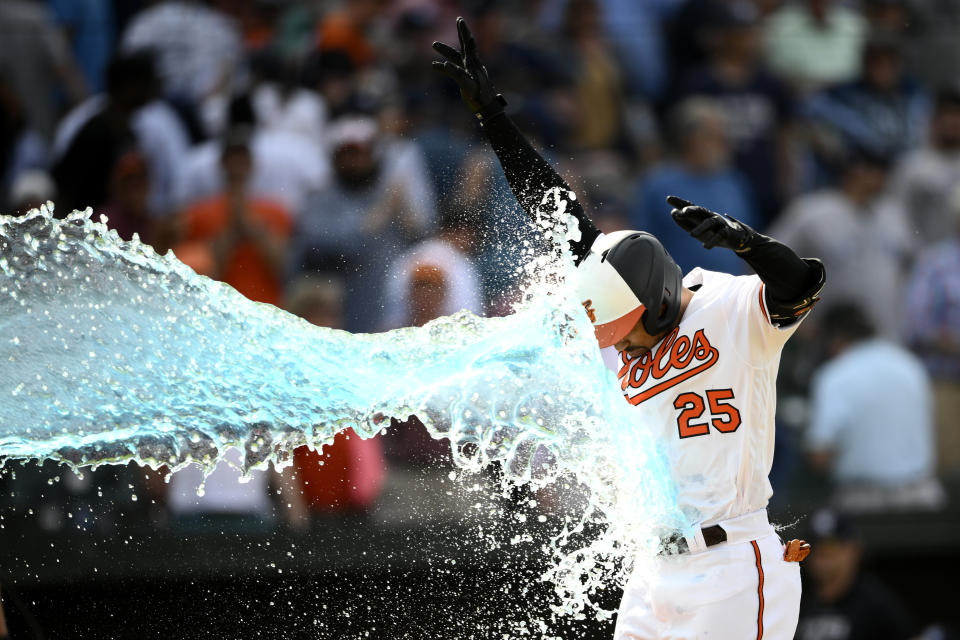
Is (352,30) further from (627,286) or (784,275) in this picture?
(784,275)

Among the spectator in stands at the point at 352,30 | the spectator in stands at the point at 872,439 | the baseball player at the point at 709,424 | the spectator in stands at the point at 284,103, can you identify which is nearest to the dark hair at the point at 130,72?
the spectator in stands at the point at 284,103

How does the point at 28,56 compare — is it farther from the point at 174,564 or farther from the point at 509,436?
the point at 509,436

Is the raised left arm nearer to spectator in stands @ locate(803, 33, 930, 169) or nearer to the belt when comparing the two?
the belt

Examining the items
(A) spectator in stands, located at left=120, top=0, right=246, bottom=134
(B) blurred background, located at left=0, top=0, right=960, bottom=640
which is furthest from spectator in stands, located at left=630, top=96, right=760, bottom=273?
(A) spectator in stands, located at left=120, top=0, right=246, bottom=134

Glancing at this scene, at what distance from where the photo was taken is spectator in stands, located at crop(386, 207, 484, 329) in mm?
6988

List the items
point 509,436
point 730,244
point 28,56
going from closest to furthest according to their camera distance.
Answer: point 730,244 → point 509,436 → point 28,56

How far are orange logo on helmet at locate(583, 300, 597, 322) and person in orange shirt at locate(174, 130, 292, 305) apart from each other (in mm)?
4092

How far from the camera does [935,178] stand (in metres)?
10.1

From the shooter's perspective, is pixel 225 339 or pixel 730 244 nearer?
pixel 730 244

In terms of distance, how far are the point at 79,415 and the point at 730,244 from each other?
2638mm

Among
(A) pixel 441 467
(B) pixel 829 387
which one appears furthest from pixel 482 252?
(B) pixel 829 387

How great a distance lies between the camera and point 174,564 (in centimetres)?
732

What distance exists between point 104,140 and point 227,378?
4.67m

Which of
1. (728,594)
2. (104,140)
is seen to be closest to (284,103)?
(104,140)
